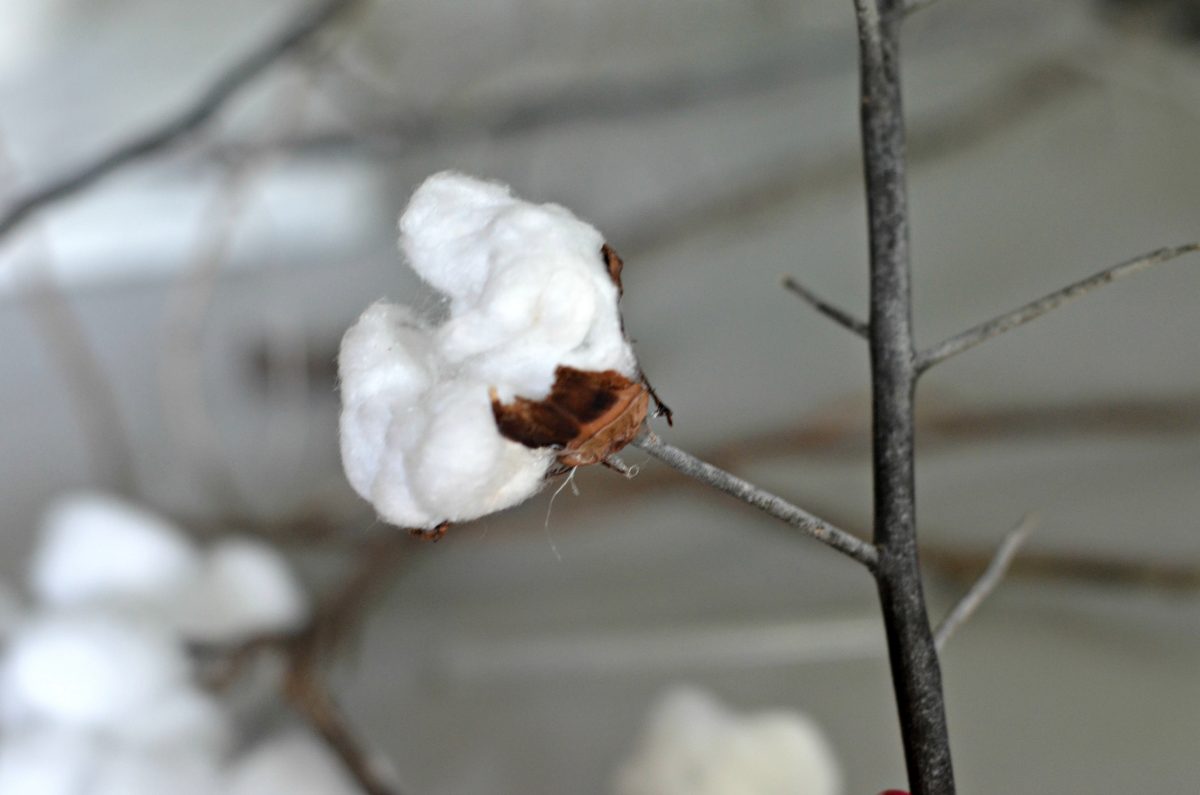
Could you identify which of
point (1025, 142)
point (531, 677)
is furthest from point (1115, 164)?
point (531, 677)

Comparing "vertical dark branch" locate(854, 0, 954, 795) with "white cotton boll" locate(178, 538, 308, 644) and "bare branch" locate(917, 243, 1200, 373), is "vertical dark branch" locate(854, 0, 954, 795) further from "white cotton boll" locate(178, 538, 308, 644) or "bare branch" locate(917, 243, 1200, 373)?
"white cotton boll" locate(178, 538, 308, 644)

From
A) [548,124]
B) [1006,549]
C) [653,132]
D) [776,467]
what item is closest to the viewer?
[1006,549]

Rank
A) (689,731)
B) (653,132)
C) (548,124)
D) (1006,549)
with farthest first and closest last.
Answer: (653,132) < (548,124) < (689,731) < (1006,549)

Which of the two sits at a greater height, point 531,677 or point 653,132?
point 653,132

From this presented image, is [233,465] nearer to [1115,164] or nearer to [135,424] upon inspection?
[135,424]

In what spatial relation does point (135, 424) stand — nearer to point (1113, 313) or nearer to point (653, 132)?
point (653, 132)

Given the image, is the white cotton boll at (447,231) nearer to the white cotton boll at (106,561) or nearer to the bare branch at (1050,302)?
the bare branch at (1050,302)

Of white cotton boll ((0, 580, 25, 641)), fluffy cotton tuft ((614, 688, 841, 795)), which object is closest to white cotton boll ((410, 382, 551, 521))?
fluffy cotton tuft ((614, 688, 841, 795))

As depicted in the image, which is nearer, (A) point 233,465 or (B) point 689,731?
(B) point 689,731
